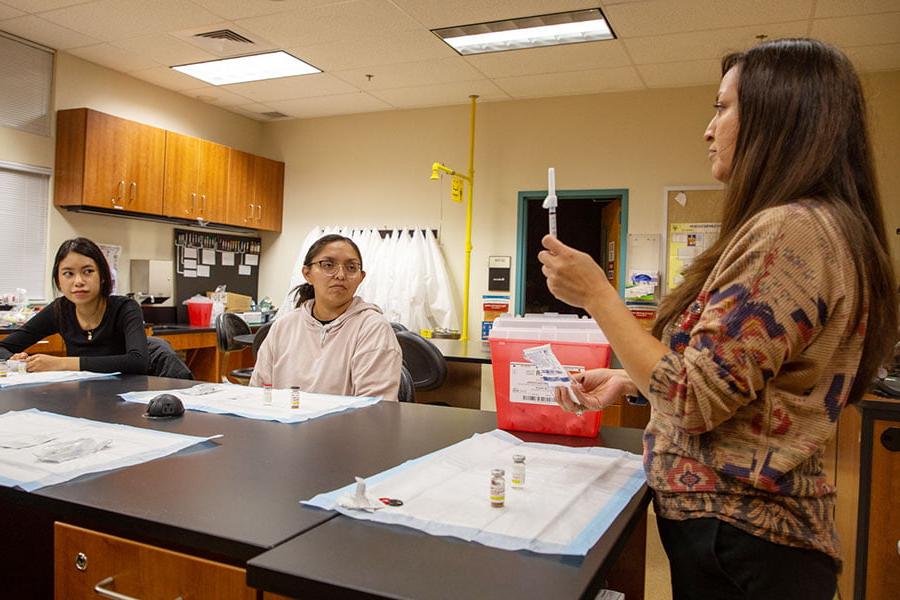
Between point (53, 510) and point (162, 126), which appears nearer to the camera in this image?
point (53, 510)

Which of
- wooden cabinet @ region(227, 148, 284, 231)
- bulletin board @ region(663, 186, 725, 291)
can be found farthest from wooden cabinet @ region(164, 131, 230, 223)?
bulletin board @ region(663, 186, 725, 291)

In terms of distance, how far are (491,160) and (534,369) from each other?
447 cm

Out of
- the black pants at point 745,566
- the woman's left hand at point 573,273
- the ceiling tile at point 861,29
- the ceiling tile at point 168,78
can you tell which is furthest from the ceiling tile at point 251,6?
the black pants at point 745,566

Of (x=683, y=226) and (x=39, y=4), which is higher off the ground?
(x=39, y=4)

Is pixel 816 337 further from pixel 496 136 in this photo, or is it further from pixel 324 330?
pixel 496 136

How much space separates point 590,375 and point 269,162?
5.56m

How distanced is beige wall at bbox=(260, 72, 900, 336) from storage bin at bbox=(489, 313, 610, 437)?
160 inches

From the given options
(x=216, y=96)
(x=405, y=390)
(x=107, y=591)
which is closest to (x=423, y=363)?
(x=405, y=390)

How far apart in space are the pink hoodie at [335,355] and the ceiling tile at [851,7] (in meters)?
3.05

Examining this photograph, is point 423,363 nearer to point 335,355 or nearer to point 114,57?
point 335,355

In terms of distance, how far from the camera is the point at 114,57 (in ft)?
15.9

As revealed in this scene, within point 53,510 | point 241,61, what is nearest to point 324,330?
point 53,510

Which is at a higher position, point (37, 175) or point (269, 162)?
point (269, 162)

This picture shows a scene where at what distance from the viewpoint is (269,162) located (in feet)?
20.9
